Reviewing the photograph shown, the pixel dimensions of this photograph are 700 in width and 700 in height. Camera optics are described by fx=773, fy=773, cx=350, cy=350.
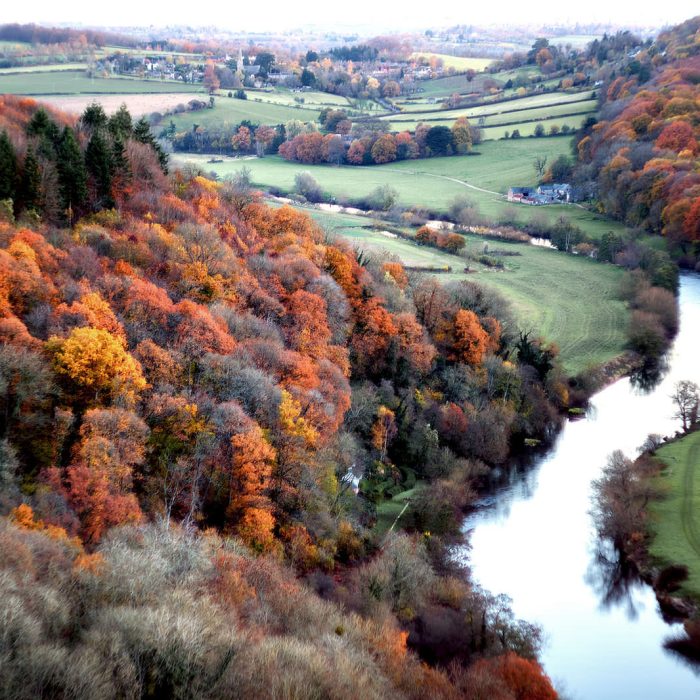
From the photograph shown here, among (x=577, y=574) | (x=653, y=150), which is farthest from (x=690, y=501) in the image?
(x=653, y=150)

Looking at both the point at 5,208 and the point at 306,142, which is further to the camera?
the point at 306,142

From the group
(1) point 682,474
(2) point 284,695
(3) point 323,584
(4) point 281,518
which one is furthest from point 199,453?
(1) point 682,474

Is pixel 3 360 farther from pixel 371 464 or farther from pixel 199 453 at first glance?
pixel 371 464

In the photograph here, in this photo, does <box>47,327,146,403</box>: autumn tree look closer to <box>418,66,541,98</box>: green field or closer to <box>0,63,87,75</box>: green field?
<box>0,63,87,75</box>: green field

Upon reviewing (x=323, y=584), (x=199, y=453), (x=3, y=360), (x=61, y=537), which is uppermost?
(x=3, y=360)

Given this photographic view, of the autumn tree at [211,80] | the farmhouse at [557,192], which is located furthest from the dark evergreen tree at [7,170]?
the autumn tree at [211,80]

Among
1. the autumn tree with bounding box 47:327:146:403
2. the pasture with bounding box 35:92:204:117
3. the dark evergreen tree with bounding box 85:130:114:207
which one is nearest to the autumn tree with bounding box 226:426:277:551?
the autumn tree with bounding box 47:327:146:403
